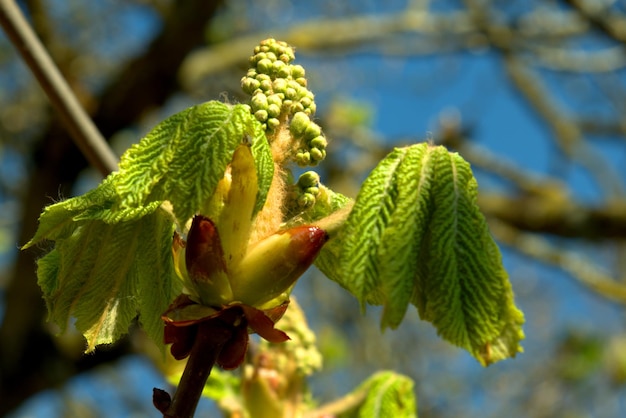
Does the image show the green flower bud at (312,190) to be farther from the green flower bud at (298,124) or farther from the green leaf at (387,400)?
the green leaf at (387,400)

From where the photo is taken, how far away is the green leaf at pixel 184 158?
70 centimetres

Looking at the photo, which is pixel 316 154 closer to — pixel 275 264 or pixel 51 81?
pixel 275 264

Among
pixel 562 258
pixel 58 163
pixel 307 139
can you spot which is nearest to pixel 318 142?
pixel 307 139

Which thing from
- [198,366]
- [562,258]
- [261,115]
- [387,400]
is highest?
[261,115]

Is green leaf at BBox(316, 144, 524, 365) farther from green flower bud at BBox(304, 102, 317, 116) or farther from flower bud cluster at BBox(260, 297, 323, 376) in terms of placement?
flower bud cluster at BBox(260, 297, 323, 376)

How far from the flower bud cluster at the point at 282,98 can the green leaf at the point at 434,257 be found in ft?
0.32

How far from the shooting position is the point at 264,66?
823mm

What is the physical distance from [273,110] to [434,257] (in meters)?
0.21

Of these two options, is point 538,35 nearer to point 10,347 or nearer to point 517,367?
point 10,347

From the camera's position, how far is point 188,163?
0.71 m

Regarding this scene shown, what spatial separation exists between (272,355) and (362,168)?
106 inches

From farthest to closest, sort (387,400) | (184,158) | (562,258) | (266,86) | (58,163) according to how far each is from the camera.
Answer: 1. (58,163)
2. (562,258)
3. (387,400)
4. (266,86)
5. (184,158)

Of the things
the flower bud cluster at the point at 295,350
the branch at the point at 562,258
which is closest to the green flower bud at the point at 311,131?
the flower bud cluster at the point at 295,350

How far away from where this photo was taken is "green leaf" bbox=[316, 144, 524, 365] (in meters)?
0.69
